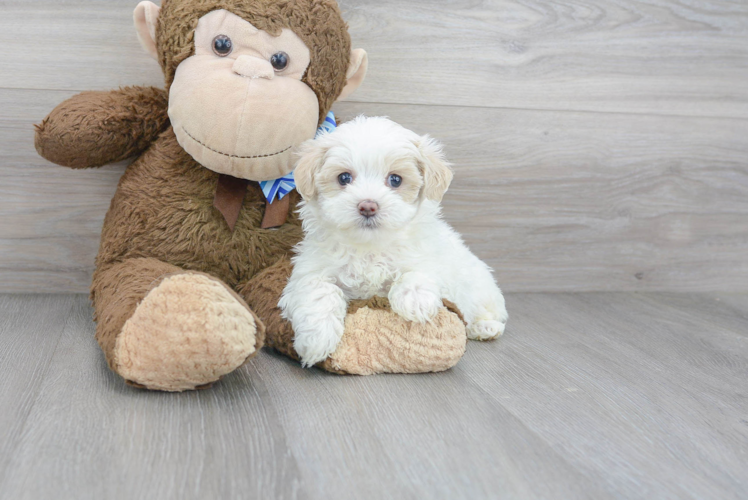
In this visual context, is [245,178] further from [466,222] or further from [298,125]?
[466,222]

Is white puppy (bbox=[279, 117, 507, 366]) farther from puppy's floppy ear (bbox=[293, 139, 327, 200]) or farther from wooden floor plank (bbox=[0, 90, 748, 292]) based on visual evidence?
wooden floor plank (bbox=[0, 90, 748, 292])

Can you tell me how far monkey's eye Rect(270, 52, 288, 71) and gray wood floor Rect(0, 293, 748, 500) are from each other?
0.53 m

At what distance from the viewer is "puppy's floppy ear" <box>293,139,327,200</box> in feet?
3.32

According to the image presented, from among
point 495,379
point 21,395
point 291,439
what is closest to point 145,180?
point 21,395

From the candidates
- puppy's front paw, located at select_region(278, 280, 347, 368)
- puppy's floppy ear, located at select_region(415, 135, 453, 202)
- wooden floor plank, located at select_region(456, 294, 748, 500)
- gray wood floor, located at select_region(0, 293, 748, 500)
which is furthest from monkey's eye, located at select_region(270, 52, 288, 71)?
wooden floor plank, located at select_region(456, 294, 748, 500)

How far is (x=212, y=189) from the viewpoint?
1.22 m

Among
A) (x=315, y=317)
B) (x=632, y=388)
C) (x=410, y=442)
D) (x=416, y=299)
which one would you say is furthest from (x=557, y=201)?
(x=410, y=442)

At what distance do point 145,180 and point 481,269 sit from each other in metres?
0.70

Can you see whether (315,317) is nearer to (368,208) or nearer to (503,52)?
(368,208)

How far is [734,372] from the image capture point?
3.89 feet

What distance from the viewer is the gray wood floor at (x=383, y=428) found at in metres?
0.71

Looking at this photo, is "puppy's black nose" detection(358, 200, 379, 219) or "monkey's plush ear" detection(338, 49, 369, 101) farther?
"monkey's plush ear" detection(338, 49, 369, 101)

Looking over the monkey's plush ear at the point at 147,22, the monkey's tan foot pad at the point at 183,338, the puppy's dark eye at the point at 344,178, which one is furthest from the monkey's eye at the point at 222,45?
the monkey's tan foot pad at the point at 183,338

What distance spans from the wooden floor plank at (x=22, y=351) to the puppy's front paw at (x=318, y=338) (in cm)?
40
